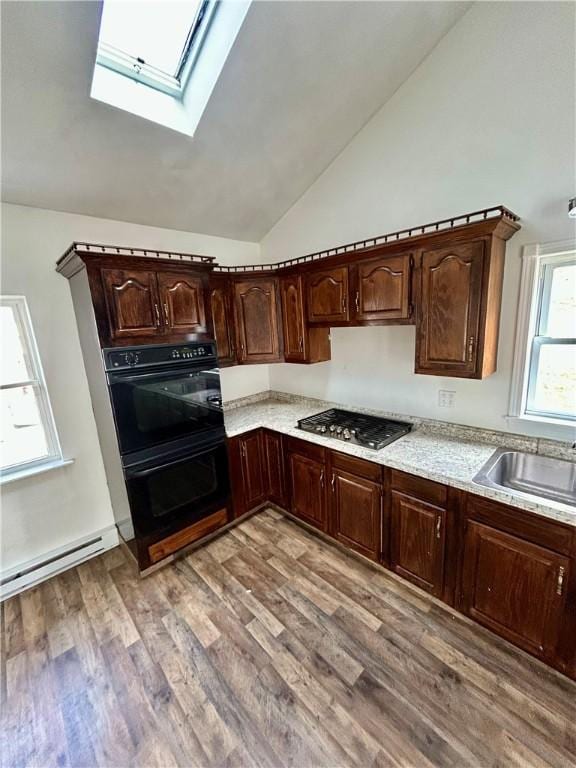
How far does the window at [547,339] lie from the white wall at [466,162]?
0.07m

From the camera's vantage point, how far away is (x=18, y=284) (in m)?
2.06

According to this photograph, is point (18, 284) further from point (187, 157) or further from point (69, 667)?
point (69, 667)

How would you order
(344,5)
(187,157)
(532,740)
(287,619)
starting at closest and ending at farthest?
1. (532,740)
2. (344,5)
3. (287,619)
4. (187,157)

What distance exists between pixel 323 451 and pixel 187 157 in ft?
7.17

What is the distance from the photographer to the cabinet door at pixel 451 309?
1696 millimetres

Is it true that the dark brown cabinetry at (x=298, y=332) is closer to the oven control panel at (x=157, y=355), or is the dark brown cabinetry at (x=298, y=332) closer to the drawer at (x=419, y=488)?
the oven control panel at (x=157, y=355)

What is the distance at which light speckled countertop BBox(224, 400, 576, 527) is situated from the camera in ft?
4.69

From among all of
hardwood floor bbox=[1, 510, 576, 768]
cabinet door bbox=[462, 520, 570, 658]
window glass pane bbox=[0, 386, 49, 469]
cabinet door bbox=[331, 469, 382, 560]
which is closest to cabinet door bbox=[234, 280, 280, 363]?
cabinet door bbox=[331, 469, 382, 560]

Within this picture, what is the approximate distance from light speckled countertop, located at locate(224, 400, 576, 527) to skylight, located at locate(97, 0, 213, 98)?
2265 mm

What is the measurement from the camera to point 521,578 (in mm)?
1522

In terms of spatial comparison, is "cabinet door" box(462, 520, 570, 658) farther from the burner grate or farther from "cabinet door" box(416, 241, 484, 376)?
"cabinet door" box(416, 241, 484, 376)

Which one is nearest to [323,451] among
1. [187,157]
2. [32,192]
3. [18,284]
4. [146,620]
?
[146,620]

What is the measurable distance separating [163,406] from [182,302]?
0.75 m

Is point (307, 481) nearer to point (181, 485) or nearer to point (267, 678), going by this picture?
point (181, 485)
